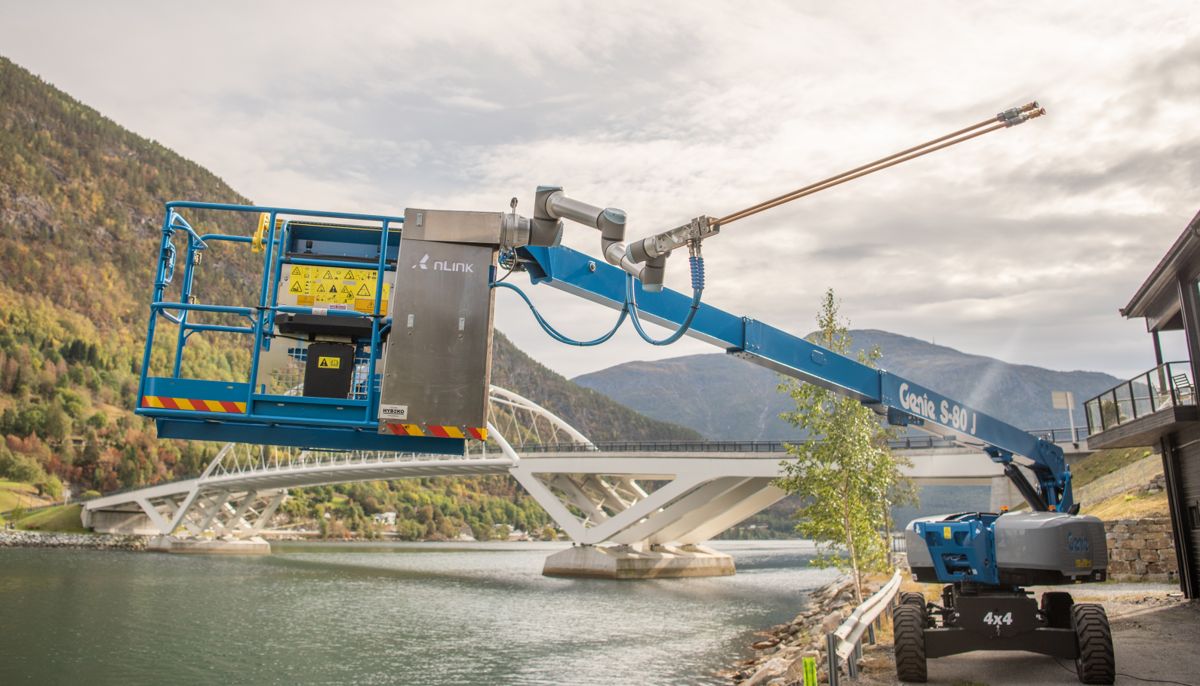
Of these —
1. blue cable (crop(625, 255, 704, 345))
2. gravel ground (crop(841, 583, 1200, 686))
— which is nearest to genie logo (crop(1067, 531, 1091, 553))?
gravel ground (crop(841, 583, 1200, 686))

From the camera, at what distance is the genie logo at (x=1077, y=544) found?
1241cm

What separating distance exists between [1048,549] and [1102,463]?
40121 millimetres

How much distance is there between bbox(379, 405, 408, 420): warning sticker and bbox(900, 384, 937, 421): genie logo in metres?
10.6

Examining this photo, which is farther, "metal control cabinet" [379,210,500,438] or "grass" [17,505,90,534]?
"grass" [17,505,90,534]

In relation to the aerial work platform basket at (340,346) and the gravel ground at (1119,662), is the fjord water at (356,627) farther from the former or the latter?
the aerial work platform basket at (340,346)

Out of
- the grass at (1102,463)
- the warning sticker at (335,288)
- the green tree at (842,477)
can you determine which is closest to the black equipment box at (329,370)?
the warning sticker at (335,288)

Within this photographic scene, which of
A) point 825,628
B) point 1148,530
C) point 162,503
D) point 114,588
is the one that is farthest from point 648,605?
point 162,503

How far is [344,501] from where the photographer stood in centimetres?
14112

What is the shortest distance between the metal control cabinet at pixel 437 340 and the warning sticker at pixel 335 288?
461 millimetres

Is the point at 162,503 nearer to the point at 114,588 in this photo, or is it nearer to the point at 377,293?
the point at 114,588

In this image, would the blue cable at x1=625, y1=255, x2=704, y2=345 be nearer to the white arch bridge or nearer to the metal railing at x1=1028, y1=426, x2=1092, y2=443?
the metal railing at x1=1028, y1=426, x2=1092, y2=443

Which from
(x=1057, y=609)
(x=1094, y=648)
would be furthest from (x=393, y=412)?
(x=1057, y=609)

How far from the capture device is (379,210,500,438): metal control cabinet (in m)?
7.71

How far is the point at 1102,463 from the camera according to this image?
151 feet
